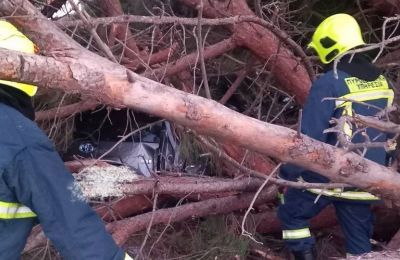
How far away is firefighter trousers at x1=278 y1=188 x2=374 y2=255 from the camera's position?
2.76 metres

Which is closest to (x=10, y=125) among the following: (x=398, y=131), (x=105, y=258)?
(x=105, y=258)

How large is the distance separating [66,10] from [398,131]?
1.94 m

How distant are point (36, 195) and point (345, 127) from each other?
4.57ft

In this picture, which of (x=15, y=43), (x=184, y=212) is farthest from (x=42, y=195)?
(x=184, y=212)

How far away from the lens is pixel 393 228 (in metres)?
3.18

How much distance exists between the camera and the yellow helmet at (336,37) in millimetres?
2652

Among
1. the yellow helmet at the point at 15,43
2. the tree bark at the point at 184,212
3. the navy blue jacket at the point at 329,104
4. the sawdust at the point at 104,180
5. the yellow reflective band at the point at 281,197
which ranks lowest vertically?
the tree bark at the point at 184,212

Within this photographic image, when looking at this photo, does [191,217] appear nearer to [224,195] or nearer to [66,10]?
[224,195]

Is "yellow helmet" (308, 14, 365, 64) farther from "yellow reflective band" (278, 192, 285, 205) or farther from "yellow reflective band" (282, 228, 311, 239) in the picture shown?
"yellow reflective band" (282, 228, 311, 239)

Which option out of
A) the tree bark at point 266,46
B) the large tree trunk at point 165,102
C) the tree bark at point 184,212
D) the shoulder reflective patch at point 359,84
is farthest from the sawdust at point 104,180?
the shoulder reflective patch at point 359,84

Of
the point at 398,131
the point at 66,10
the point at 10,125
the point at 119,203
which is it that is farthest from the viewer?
the point at 66,10

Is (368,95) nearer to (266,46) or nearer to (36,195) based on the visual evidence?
(266,46)

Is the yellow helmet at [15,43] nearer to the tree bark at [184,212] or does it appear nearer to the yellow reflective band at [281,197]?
the tree bark at [184,212]

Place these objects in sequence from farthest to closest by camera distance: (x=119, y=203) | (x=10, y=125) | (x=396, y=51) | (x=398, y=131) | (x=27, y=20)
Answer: (x=396, y=51), (x=119, y=203), (x=27, y=20), (x=398, y=131), (x=10, y=125)
